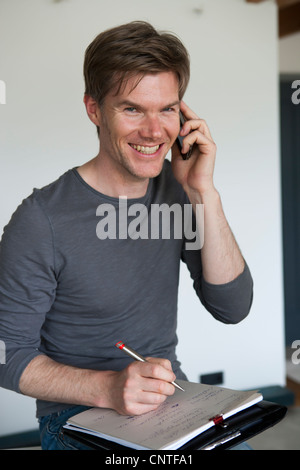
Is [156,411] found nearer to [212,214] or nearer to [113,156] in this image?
[212,214]

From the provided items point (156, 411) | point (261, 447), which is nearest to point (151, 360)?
point (156, 411)

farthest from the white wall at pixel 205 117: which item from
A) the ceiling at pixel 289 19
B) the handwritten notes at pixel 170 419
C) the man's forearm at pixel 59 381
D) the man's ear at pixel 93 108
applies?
the handwritten notes at pixel 170 419

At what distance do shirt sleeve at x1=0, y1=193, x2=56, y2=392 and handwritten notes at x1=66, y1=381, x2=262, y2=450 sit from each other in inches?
8.4

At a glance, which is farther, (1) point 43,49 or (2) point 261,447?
(2) point 261,447

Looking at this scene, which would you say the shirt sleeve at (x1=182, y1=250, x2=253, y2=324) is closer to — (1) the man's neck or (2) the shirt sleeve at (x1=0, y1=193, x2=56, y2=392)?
(1) the man's neck

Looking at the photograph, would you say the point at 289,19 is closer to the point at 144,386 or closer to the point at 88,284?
the point at 88,284

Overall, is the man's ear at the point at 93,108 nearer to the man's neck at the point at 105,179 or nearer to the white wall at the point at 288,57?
the man's neck at the point at 105,179

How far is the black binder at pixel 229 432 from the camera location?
2.96ft

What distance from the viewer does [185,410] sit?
3.24ft

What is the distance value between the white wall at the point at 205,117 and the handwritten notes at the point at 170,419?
137 cm

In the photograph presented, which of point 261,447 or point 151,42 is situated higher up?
point 151,42

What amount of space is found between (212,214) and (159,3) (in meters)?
1.51

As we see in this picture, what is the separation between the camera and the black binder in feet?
2.96

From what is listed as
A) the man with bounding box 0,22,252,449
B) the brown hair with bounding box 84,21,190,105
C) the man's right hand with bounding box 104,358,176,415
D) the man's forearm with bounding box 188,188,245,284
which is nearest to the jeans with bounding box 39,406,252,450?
the man with bounding box 0,22,252,449
